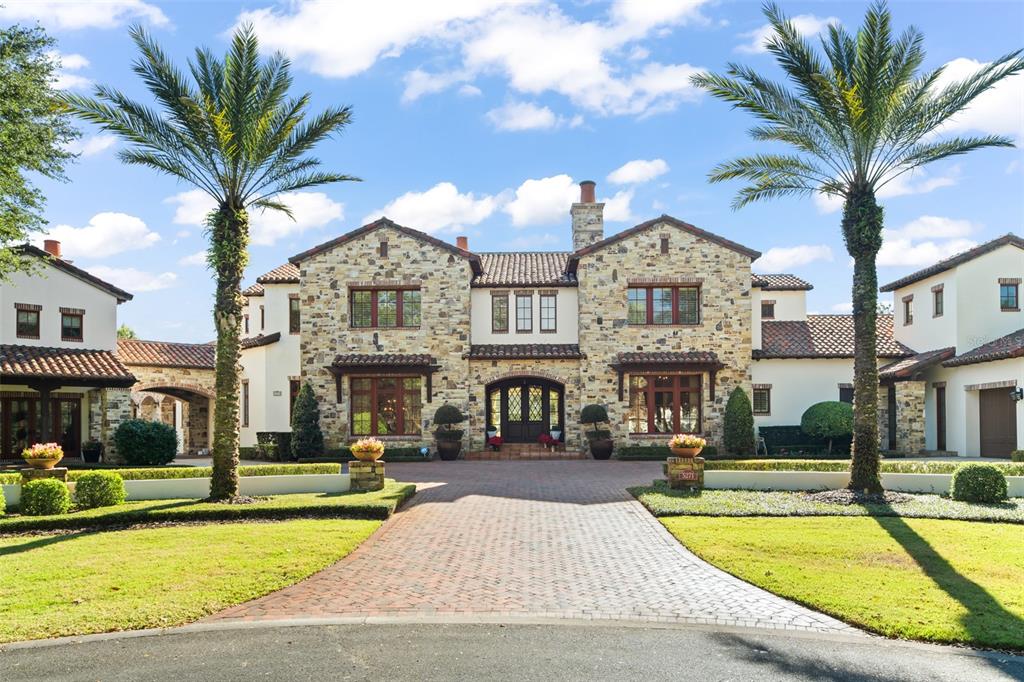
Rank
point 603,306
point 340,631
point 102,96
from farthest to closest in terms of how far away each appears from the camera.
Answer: point 603,306 < point 102,96 < point 340,631

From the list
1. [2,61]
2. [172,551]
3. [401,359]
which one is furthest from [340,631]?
[401,359]

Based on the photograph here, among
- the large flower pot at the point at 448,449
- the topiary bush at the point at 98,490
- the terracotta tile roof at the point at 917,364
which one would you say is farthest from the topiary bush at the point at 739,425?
the topiary bush at the point at 98,490

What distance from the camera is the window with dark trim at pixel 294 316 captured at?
3012 cm

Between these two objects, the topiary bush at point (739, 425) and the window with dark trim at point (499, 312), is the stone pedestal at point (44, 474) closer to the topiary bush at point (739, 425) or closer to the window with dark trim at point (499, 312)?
the window with dark trim at point (499, 312)

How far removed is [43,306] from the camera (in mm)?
26344

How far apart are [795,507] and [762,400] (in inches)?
566

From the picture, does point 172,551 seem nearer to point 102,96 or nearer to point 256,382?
point 102,96

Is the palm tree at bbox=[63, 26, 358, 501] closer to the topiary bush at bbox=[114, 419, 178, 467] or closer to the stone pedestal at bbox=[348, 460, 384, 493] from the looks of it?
the stone pedestal at bbox=[348, 460, 384, 493]

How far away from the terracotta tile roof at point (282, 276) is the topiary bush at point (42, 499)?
15.3 metres

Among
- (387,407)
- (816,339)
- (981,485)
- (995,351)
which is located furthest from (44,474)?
(995,351)

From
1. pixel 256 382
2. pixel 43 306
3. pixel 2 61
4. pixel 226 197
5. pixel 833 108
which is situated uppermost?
pixel 2 61

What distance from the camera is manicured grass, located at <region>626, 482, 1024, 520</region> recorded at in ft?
47.1

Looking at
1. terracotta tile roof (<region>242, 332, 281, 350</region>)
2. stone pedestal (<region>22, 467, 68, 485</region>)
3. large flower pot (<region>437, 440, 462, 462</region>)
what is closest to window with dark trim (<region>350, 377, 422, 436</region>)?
large flower pot (<region>437, 440, 462, 462</region>)

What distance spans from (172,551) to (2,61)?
1476cm
